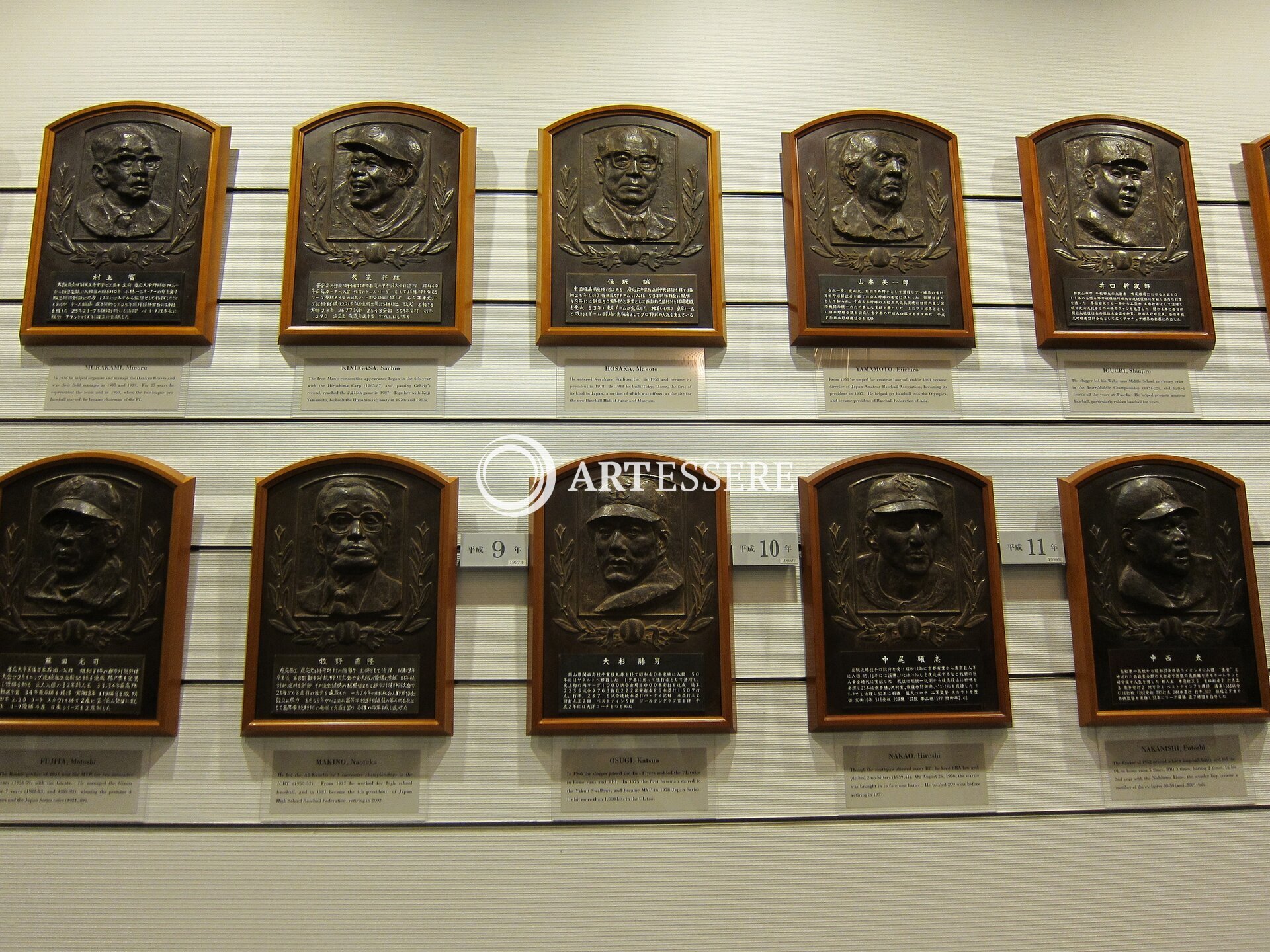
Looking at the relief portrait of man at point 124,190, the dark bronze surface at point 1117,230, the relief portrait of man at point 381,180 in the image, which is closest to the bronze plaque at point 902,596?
the dark bronze surface at point 1117,230

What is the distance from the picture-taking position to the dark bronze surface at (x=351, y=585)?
208 centimetres

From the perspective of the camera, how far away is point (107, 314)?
2242 millimetres

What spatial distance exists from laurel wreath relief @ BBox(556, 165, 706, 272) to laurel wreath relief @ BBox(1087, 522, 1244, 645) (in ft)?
4.60

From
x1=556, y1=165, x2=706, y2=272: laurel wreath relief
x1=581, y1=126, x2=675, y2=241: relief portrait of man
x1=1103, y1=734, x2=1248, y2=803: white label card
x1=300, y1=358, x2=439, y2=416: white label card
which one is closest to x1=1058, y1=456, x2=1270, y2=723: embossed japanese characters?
x1=1103, y1=734, x2=1248, y2=803: white label card

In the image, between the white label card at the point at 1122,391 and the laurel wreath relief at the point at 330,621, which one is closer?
the laurel wreath relief at the point at 330,621

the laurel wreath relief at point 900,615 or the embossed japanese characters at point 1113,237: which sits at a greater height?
the embossed japanese characters at point 1113,237

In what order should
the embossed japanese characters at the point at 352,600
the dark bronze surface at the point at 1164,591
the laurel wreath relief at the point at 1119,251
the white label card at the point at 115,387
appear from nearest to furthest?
the embossed japanese characters at the point at 352,600
the dark bronze surface at the point at 1164,591
the white label card at the point at 115,387
the laurel wreath relief at the point at 1119,251

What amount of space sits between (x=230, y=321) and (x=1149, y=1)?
10.2ft

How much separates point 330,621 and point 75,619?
0.66 meters

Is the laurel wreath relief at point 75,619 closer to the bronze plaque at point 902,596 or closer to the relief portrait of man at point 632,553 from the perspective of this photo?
the relief portrait of man at point 632,553

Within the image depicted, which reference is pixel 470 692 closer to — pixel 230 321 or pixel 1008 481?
pixel 230 321

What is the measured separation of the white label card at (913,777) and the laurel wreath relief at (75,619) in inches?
74.3

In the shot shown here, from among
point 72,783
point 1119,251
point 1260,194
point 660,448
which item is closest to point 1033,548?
point 1119,251

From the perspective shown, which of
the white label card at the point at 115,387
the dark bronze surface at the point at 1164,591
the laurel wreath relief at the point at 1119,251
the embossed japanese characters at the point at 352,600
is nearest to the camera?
the embossed japanese characters at the point at 352,600
